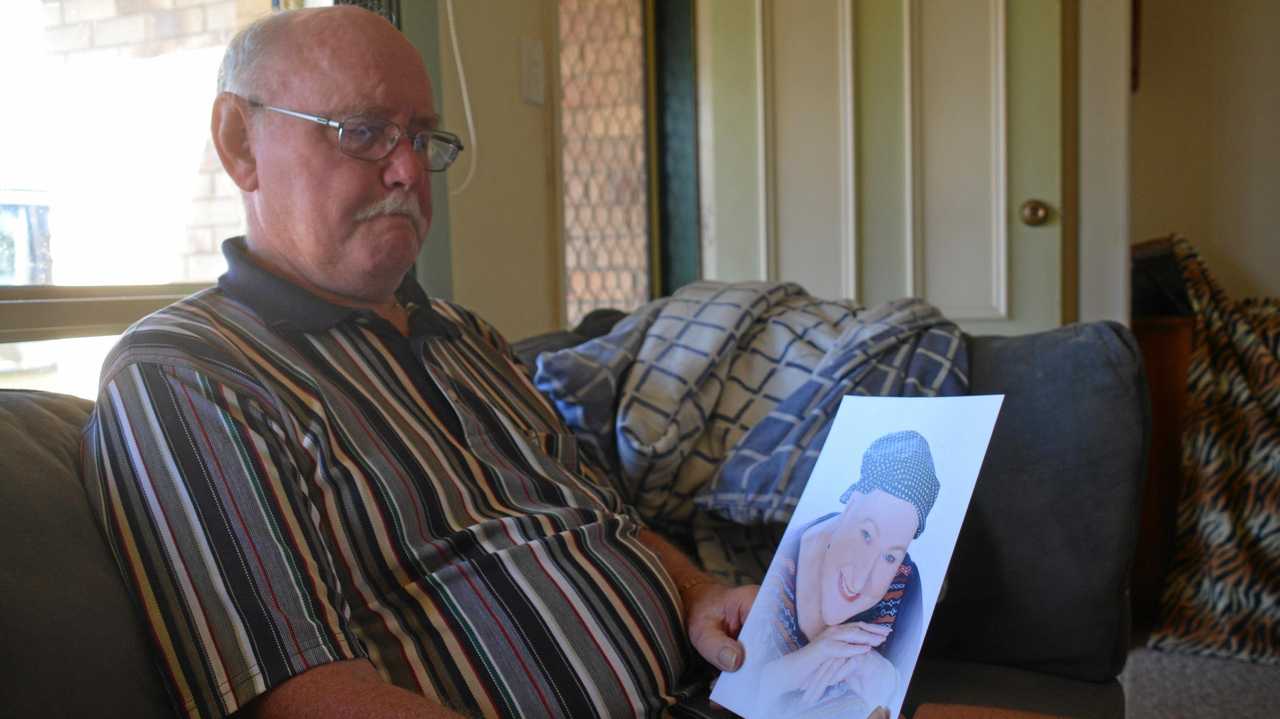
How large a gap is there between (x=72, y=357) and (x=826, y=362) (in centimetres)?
104

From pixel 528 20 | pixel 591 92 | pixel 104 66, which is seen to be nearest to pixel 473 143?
pixel 528 20

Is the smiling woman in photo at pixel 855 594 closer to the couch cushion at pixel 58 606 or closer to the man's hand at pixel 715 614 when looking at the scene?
the man's hand at pixel 715 614

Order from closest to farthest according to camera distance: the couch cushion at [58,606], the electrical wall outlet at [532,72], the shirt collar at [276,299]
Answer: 1. the couch cushion at [58,606]
2. the shirt collar at [276,299]
3. the electrical wall outlet at [532,72]

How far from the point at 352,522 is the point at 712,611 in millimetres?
391

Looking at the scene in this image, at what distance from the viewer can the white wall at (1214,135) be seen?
316 cm

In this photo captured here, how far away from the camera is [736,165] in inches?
118

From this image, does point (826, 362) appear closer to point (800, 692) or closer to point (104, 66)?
point (800, 692)

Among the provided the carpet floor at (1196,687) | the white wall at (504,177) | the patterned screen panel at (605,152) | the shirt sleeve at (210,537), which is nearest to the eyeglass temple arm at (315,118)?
the shirt sleeve at (210,537)

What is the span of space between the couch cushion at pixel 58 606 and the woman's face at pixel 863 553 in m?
0.54

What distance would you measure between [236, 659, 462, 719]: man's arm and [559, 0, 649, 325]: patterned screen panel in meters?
2.72

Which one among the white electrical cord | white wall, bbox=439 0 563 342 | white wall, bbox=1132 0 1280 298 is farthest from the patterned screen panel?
white wall, bbox=1132 0 1280 298

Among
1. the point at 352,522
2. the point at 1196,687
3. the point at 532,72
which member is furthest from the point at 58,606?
the point at 1196,687

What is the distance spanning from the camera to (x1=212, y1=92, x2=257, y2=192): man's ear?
112cm

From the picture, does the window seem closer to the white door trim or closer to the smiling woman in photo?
the smiling woman in photo
